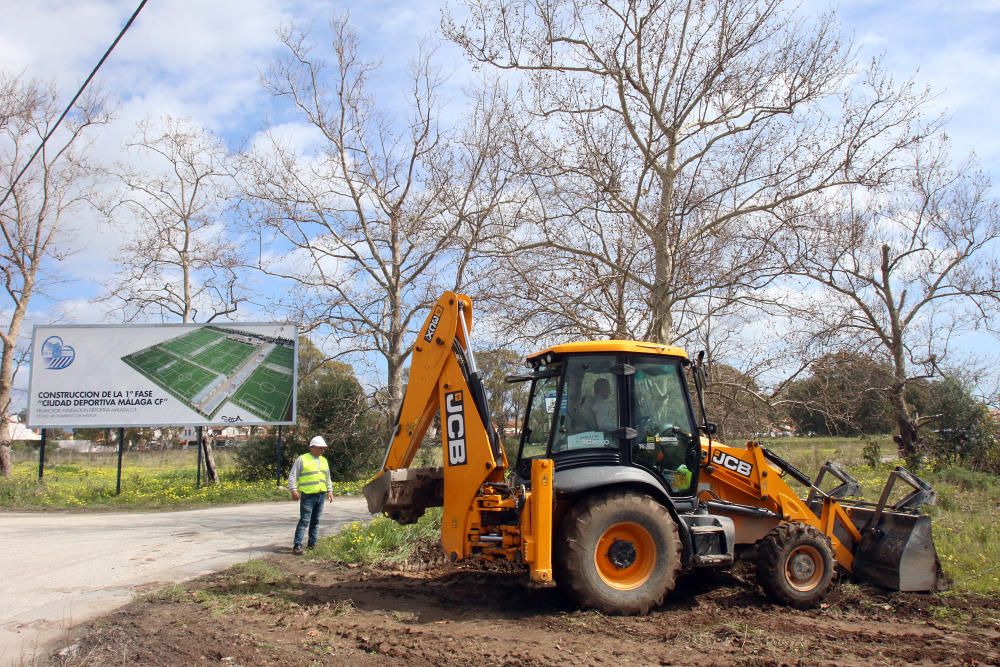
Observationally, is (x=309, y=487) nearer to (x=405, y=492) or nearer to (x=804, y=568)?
(x=405, y=492)

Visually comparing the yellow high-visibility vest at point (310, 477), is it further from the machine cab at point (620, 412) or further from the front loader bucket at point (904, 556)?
the front loader bucket at point (904, 556)

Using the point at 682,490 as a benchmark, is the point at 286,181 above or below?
above

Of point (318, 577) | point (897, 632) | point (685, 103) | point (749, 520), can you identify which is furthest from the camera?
point (685, 103)

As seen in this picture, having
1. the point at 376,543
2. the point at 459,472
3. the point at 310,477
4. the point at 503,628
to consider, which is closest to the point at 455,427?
the point at 459,472

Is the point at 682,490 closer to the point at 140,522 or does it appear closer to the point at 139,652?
the point at 139,652

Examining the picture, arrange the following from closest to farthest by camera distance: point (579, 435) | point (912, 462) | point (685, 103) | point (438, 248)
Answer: point (579, 435) < point (685, 103) < point (438, 248) < point (912, 462)

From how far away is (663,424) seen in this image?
7.80 m

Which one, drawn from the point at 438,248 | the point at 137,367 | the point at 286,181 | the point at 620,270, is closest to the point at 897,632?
the point at 620,270

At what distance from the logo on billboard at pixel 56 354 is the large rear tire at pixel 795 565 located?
1849 centimetres

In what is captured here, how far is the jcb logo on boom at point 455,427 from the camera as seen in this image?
759 cm

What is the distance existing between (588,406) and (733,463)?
6.29ft

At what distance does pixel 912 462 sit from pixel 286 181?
61.1 ft

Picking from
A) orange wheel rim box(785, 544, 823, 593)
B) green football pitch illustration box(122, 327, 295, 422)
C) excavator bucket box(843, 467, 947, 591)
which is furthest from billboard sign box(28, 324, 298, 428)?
excavator bucket box(843, 467, 947, 591)

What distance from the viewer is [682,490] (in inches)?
308
